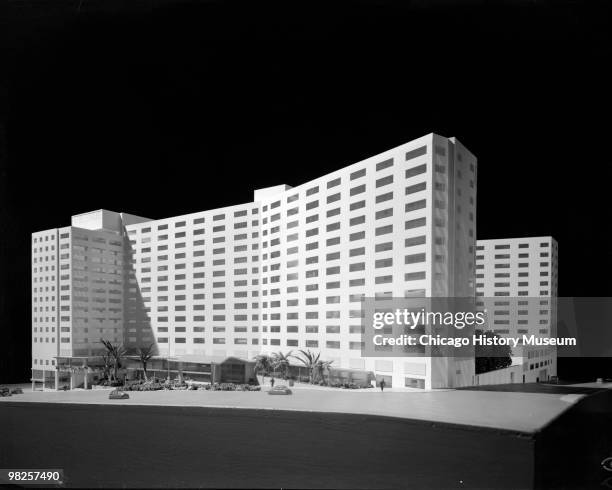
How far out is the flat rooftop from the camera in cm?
1845

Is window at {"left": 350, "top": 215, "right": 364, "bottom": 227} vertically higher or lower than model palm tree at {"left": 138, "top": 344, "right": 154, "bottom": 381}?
higher

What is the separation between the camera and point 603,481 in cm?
1349

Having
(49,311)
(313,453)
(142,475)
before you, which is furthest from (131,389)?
(49,311)

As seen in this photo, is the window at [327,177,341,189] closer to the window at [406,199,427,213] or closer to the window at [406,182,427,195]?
the window at [406,182,427,195]

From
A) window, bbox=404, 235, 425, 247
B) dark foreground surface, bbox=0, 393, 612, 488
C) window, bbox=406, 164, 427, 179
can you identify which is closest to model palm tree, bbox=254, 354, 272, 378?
dark foreground surface, bbox=0, 393, 612, 488

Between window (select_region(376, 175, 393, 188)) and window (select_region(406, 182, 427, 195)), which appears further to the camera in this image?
window (select_region(376, 175, 393, 188))

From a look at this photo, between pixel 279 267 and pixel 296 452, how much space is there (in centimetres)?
3047

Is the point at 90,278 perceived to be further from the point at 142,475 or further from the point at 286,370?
the point at 142,475

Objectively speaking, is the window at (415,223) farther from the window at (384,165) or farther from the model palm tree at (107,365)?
the model palm tree at (107,365)

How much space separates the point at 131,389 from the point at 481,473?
3440cm

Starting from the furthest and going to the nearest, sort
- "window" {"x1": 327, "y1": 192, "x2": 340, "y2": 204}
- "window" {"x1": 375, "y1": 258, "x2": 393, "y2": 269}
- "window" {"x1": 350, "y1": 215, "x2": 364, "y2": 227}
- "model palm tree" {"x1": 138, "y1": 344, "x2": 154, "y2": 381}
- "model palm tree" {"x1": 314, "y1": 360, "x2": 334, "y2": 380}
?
"model palm tree" {"x1": 138, "y1": 344, "x2": 154, "y2": 381} → "window" {"x1": 327, "y1": 192, "x2": 340, "y2": 204} → "model palm tree" {"x1": 314, "y1": 360, "x2": 334, "y2": 380} → "window" {"x1": 350, "y1": 215, "x2": 364, "y2": 227} → "window" {"x1": 375, "y1": 258, "x2": 393, "y2": 269}

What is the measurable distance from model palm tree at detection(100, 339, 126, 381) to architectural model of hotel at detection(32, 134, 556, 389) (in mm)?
2710

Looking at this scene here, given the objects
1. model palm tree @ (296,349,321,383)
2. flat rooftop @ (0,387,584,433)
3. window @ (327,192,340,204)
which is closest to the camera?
flat rooftop @ (0,387,584,433)

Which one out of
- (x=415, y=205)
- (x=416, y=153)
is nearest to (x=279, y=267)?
(x=415, y=205)
